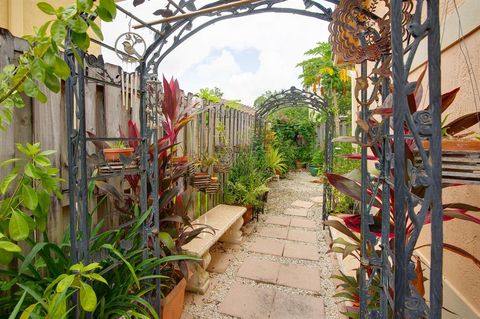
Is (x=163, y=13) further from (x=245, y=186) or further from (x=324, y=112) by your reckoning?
(x=324, y=112)

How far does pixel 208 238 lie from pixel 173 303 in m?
0.71

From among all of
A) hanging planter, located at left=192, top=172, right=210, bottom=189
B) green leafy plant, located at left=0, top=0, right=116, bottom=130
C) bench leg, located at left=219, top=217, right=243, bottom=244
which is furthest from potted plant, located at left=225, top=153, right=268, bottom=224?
green leafy plant, located at left=0, top=0, right=116, bottom=130

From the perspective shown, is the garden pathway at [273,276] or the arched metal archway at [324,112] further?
the arched metal archway at [324,112]

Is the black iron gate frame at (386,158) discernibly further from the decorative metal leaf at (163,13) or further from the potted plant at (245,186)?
the potted plant at (245,186)

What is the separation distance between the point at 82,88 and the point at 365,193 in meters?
1.28

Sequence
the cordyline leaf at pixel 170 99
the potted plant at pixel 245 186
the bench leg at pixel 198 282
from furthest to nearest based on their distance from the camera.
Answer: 1. the potted plant at pixel 245 186
2. the bench leg at pixel 198 282
3. the cordyline leaf at pixel 170 99

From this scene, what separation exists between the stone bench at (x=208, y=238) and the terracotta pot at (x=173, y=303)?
17cm

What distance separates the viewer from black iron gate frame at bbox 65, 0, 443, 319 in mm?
578

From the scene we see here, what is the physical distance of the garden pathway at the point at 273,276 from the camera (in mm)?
1850

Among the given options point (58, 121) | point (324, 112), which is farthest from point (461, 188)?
point (324, 112)

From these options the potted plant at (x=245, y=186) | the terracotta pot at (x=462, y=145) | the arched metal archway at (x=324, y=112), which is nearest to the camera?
the terracotta pot at (x=462, y=145)

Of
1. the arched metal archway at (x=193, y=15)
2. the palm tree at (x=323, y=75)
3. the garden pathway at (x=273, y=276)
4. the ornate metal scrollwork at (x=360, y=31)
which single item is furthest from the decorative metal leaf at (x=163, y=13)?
the palm tree at (x=323, y=75)

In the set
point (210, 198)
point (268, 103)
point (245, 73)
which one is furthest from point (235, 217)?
point (245, 73)

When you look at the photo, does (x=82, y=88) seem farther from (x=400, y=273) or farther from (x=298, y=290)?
(x=298, y=290)
